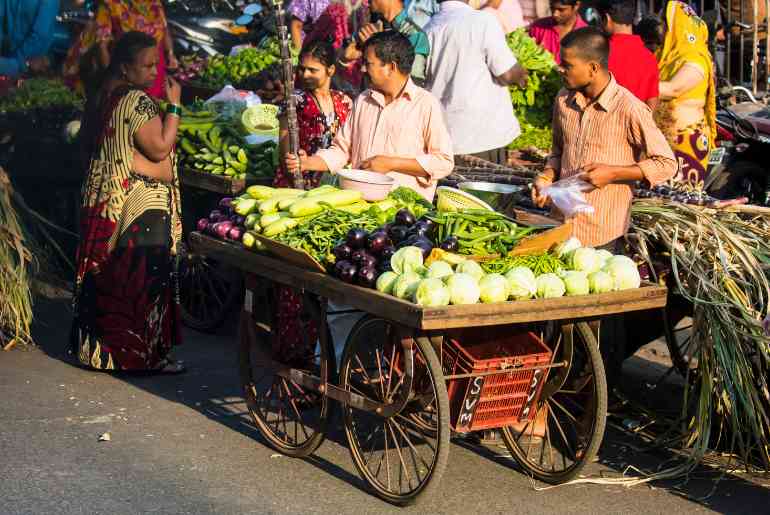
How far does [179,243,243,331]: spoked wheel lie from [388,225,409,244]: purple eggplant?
2.96m

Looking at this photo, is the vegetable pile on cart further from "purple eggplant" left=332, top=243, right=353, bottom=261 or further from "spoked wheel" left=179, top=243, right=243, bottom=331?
"spoked wheel" left=179, top=243, right=243, bottom=331

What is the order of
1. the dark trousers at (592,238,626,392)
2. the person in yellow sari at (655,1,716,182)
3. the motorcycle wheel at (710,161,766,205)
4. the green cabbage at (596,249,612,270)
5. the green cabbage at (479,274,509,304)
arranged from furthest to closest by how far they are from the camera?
the motorcycle wheel at (710,161,766,205)
the person in yellow sari at (655,1,716,182)
the dark trousers at (592,238,626,392)
the green cabbage at (596,249,612,270)
the green cabbage at (479,274,509,304)

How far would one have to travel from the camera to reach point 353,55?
882 centimetres

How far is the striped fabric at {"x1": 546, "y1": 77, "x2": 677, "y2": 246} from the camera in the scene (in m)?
5.29

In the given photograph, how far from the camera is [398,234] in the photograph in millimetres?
4789

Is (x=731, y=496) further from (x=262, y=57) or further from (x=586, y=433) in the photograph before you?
(x=262, y=57)

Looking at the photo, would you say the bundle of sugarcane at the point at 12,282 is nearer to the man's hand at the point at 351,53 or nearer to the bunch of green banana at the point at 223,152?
the bunch of green banana at the point at 223,152

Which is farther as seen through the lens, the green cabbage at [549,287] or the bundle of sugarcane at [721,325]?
the bundle of sugarcane at [721,325]

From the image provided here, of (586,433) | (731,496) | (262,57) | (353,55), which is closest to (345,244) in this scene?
(586,433)

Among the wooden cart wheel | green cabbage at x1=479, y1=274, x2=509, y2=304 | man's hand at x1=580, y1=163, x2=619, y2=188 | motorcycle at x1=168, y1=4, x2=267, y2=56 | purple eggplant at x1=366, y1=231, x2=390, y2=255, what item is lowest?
the wooden cart wheel

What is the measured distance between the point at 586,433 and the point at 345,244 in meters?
1.28

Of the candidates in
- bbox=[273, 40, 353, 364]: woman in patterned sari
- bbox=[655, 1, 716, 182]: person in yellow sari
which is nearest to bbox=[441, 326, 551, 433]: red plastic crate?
bbox=[273, 40, 353, 364]: woman in patterned sari

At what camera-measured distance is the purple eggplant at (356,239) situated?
4703 millimetres

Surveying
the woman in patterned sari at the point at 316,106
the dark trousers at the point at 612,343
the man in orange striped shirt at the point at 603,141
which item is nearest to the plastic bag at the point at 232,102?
the woman in patterned sari at the point at 316,106
